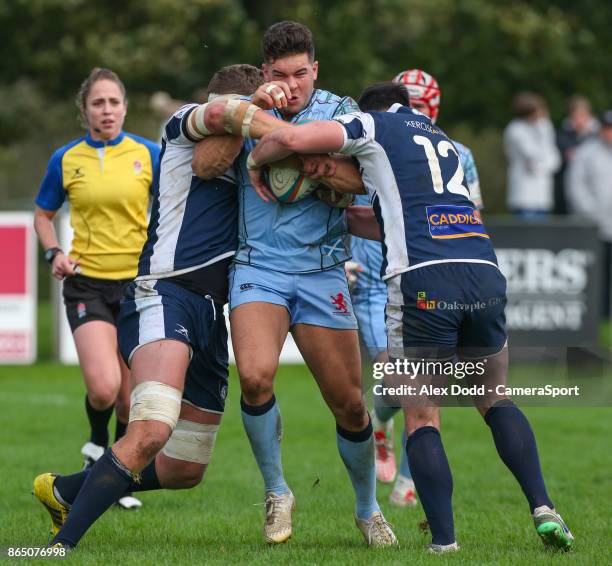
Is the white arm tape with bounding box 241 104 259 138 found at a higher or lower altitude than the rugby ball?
higher

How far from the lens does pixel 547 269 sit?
15031 mm

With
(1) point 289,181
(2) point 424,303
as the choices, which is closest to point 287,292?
(1) point 289,181

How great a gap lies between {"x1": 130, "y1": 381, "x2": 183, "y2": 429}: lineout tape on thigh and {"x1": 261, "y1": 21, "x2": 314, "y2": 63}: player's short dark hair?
1.68m

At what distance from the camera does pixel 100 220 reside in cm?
829

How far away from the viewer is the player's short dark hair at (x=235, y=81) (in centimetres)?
665

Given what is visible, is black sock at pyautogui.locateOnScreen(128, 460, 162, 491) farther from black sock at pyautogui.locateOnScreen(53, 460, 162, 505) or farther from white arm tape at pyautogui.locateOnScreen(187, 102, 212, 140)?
white arm tape at pyautogui.locateOnScreen(187, 102, 212, 140)

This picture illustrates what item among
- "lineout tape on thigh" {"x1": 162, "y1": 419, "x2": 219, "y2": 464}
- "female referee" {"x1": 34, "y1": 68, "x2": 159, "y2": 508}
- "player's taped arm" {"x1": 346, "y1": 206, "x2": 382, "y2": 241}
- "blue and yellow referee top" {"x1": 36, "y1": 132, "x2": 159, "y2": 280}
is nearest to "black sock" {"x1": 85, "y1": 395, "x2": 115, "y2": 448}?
"female referee" {"x1": 34, "y1": 68, "x2": 159, "y2": 508}

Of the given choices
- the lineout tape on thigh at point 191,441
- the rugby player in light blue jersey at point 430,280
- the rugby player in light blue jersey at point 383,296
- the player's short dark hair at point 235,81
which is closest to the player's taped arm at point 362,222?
the rugby player in light blue jersey at point 430,280

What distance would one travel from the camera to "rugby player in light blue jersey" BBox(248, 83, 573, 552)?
240 inches

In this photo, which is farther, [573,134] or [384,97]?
[573,134]

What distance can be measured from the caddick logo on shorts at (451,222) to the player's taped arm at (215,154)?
3.16 ft

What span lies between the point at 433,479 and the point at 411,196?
4.20 ft

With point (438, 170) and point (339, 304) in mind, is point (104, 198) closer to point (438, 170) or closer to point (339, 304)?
point (339, 304)

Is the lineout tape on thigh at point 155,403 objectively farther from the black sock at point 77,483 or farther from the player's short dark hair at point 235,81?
the player's short dark hair at point 235,81
